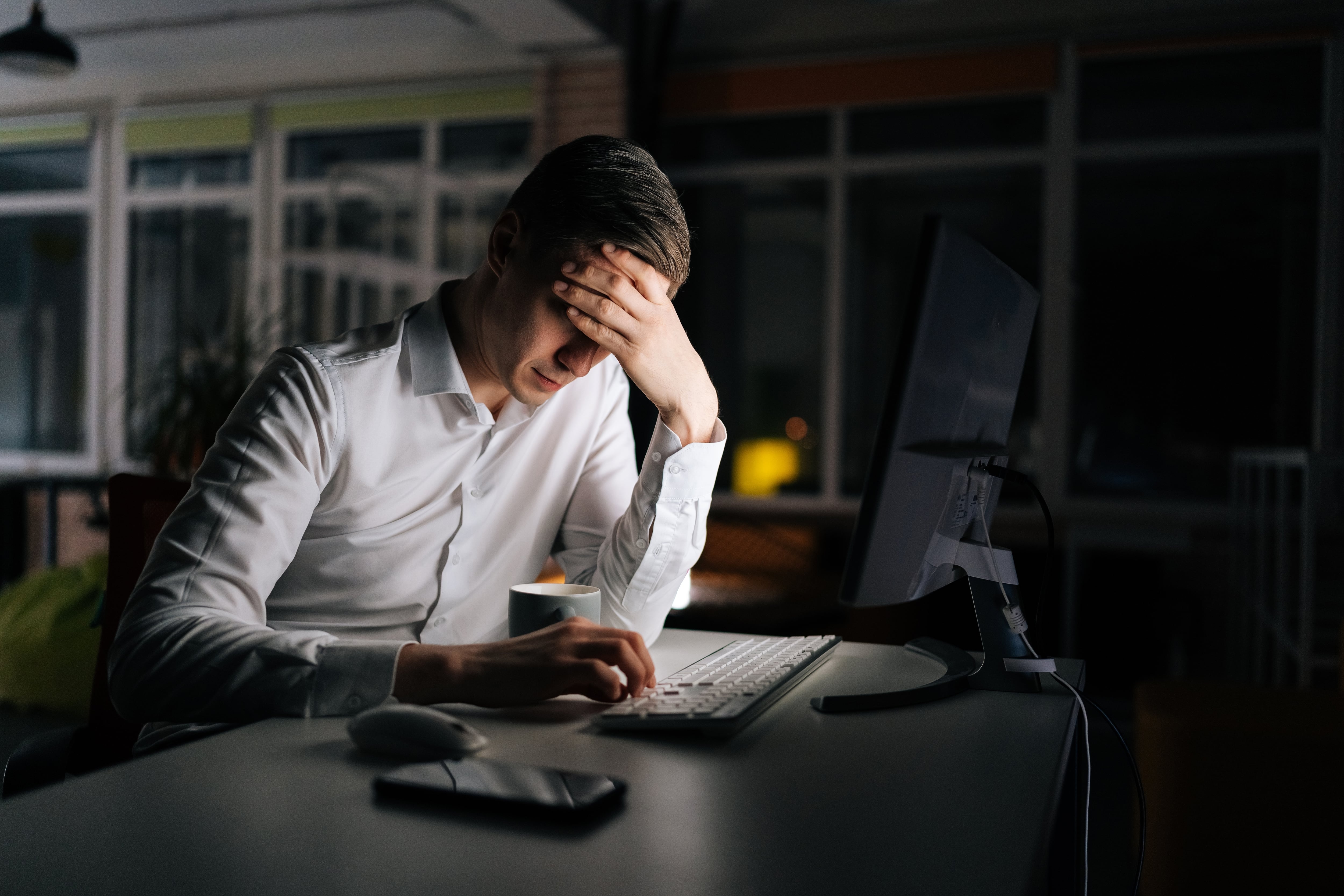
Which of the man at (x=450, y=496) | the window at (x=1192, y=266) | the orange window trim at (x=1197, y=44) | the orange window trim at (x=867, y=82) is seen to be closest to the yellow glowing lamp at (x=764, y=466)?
the window at (x=1192, y=266)

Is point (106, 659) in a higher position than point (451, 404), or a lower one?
lower

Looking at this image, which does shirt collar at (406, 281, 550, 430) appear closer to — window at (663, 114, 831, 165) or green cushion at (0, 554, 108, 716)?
green cushion at (0, 554, 108, 716)

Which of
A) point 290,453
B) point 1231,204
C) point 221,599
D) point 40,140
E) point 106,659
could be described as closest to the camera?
point 221,599

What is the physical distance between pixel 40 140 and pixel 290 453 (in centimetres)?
685

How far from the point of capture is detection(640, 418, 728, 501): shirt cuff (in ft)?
4.15

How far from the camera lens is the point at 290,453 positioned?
110 cm

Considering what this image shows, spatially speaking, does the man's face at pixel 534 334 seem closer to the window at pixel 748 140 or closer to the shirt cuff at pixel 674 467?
the shirt cuff at pixel 674 467

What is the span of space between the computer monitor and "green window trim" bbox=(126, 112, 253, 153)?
236 inches

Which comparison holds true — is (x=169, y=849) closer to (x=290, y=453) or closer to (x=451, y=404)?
(x=290, y=453)

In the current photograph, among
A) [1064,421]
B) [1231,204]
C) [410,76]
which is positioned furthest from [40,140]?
[1231,204]

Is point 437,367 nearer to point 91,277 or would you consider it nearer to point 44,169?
point 91,277

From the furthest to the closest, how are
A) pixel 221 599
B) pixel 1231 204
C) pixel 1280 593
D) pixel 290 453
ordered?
pixel 1231 204, pixel 1280 593, pixel 290 453, pixel 221 599

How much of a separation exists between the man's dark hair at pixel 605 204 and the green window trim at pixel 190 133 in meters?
5.60

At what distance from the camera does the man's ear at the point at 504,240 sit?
121 cm
